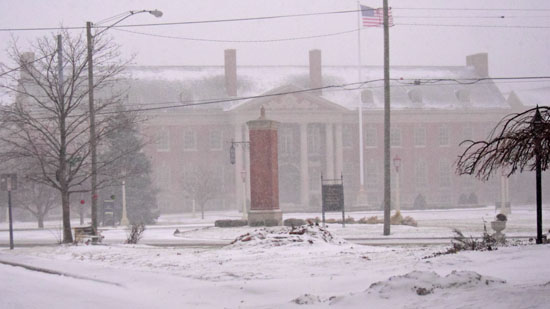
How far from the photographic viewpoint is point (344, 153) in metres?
71.9

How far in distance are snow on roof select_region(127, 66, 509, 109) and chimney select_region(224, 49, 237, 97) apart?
2.38 ft

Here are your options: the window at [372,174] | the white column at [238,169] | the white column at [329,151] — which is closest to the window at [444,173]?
the window at [372,174]

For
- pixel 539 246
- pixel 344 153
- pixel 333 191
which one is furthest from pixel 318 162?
pixel 539 246

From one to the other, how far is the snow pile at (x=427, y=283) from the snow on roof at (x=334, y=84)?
59.2 m

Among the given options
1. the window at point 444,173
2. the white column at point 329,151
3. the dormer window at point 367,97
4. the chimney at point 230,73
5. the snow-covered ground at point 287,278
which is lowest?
the snow-covered ground at point 287,278

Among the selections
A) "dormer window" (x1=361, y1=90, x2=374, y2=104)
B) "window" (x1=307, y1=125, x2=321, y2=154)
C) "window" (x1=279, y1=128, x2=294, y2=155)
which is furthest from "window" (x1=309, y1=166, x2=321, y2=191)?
"dormer window" (x1=361, y1=90, x2=374, y2=104)

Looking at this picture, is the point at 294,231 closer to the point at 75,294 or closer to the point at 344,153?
the point at 75,294

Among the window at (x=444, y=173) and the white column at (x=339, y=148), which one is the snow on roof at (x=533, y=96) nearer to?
the window at (x=444, y=173)

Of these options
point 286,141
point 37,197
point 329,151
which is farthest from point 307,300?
point 286,141

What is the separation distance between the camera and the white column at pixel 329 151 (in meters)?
69.1

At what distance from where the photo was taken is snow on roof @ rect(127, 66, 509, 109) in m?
69.9

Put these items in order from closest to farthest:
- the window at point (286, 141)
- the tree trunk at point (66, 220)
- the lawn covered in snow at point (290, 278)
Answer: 1. the lawn covered in snow at point (290, 278)
2. the tree trunk at point (66, 220)
3. the window at point (286, 141)

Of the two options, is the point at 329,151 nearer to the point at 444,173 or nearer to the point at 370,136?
the point at 370,136

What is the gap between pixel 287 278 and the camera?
42.1 ft
